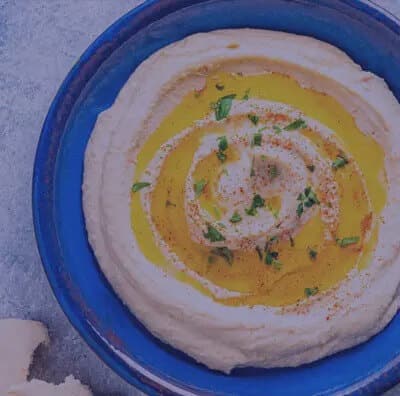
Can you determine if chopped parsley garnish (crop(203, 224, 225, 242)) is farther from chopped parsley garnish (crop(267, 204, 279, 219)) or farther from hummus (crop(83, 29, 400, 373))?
chopped parsley garnish (crop(267, 204, 279, 219))

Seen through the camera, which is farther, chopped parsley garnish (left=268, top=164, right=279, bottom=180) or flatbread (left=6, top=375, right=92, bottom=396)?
flatbread (left=6, top=375, right=92, bottom=396)

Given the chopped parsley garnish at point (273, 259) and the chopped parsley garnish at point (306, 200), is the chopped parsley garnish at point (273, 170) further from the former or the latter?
the chopped parsley garnish at point (273, 259)

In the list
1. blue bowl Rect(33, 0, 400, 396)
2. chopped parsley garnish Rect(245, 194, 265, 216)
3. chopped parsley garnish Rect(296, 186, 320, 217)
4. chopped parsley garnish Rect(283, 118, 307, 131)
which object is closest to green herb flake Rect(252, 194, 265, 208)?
chopped parsley garnish Rect(245, 194, 265, 216)

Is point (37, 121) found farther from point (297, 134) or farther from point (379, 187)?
point (379, 187)

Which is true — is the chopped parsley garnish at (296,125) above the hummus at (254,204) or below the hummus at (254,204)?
above

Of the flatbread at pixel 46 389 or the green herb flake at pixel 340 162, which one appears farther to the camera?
the flatbread at pixel 46 389

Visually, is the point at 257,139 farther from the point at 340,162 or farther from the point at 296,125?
the point at 340,162

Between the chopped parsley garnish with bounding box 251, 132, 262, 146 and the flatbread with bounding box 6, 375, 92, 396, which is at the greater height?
the chopped parsley garnish with bounding box 251, 132, 262, 146

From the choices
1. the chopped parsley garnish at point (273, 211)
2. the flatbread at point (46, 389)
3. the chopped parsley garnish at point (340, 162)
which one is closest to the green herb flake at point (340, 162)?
the chopped parsley garnish at point (340, 162)
